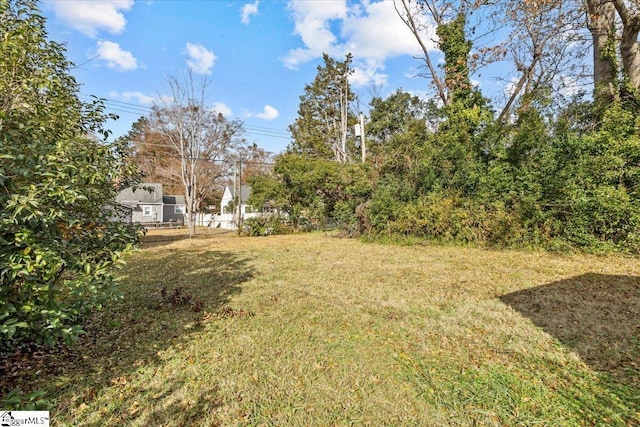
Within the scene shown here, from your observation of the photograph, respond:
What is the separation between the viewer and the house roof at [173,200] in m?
30.0

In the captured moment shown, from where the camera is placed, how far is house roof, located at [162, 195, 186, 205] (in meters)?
30.0

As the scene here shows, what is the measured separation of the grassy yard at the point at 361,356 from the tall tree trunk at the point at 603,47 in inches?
193

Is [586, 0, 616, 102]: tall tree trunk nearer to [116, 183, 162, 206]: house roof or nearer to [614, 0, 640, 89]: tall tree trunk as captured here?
[614, 0, 640, 89]: tall tree trunk

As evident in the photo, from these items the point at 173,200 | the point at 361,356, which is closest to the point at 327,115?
the point at 173,200

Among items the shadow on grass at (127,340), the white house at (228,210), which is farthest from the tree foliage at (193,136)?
the shadow on grass at (127,340)

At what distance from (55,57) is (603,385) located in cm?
540

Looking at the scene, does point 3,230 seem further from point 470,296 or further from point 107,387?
point 470,296

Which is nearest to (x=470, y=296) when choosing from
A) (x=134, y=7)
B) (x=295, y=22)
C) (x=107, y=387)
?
(x=107, y=387)

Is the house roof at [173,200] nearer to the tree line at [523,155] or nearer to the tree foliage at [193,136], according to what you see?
the tree foliage at [193,136]

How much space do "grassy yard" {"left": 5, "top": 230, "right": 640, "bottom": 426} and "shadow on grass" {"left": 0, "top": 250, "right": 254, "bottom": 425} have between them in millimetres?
17

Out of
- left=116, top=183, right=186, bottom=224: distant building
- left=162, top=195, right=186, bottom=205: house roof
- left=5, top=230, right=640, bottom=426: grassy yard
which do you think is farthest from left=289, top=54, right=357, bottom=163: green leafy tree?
left=5, top=230, right=640, bottom=426: grassy yard

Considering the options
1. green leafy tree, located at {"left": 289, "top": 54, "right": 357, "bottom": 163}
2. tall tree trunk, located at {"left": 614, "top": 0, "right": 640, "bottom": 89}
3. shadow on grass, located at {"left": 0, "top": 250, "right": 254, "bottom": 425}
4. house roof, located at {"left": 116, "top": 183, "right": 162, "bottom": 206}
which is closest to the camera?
shadow on grass, located at {"left": 0, "top": 250, "right": 254, "bottom": 425}

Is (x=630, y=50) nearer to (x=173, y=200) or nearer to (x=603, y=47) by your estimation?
(x=603, y=47)

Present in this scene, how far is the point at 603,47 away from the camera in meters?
7.33
